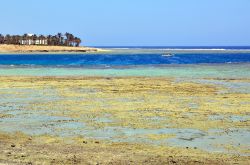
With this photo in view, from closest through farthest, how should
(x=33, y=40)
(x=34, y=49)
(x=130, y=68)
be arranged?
(x=130, y=68)
(x=34, y=49)
(x=33, y=40)

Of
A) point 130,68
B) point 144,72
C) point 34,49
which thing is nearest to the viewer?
point 144,72

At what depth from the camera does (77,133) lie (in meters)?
12.6

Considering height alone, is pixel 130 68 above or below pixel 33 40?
below

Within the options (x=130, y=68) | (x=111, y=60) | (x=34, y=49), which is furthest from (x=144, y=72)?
(x=34, y=49)

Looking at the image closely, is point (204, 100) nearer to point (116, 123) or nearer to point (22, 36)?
point (116, 123)

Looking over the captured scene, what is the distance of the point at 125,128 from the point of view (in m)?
13.3

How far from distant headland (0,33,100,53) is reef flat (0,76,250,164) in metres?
149

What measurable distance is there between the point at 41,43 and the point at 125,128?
180718 mm

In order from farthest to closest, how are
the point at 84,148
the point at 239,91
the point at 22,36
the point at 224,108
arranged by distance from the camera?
the point at 22,36 → the point at 239,91 → the point at 224,108 → the point at 84,148

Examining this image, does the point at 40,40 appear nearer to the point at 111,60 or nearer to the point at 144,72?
the point at 111,60

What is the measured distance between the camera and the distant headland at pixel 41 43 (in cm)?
16850

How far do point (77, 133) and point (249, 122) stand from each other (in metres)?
5.07

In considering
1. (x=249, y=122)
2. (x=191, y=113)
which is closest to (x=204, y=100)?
(x=191, y=113)

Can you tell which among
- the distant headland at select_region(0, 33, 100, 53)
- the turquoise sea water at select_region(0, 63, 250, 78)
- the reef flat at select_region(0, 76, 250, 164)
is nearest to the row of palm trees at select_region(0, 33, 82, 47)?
the distant headland at select_region(0, 33, 100, 53)
